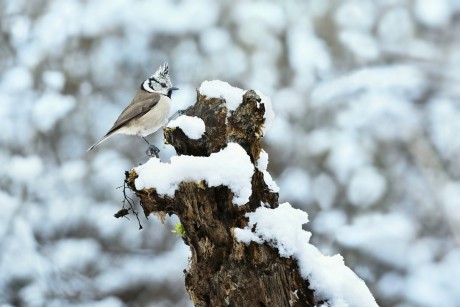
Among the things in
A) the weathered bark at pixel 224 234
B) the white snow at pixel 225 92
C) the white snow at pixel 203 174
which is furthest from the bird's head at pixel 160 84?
the white snow at pixel 203 174

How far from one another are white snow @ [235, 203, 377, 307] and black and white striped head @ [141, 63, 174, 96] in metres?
1.47

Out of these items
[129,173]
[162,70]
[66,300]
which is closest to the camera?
[129,173]

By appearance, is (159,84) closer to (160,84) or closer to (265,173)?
(160,84)

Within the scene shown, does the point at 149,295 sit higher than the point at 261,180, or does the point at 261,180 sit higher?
the point at 149,295

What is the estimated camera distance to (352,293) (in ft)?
5.94

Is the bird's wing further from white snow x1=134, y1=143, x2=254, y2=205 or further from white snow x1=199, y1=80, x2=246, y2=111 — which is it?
white snow x1=134, y1=143, x2=254, y2=205

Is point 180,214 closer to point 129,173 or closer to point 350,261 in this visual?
point 129,173

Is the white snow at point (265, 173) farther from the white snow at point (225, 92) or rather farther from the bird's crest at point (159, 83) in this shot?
the bird's crest at point (159, 83)

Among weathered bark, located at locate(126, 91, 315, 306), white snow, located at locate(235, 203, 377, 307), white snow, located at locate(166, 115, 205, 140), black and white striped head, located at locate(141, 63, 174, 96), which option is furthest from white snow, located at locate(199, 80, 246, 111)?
black and white striped head, located at locate(141, 63, 174, 96)

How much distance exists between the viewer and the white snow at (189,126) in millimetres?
1919

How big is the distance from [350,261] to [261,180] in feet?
9.81

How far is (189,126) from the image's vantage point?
192 cm

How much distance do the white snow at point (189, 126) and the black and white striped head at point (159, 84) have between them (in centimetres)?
123

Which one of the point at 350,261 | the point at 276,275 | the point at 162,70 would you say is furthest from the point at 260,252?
the point at 350,261
